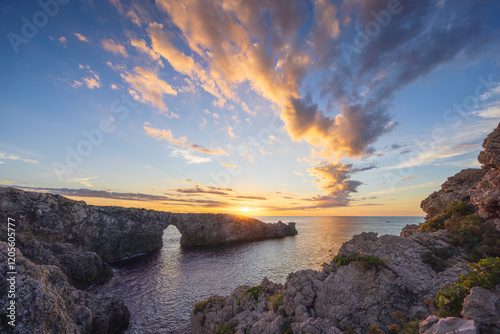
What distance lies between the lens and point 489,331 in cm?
720

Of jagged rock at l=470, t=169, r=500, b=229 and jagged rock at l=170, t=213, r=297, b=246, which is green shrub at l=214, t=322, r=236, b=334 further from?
jagged rock at l=170, t=213, r=297, b=246

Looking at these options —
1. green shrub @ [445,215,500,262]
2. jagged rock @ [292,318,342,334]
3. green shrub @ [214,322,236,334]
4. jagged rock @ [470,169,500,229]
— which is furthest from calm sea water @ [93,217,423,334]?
jagged rock @ [470,169,500,229]

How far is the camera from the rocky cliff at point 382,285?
40.7 ft

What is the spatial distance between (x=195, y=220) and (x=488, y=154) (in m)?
92.5

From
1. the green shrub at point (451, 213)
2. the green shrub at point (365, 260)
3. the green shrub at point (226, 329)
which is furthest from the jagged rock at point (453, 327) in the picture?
the green shrub at point (451, 213)

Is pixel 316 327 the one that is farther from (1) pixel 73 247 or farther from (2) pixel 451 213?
(1) pixel 73 247

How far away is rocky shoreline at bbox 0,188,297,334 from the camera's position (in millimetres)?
16375

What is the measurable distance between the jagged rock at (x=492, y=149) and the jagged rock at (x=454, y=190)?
9072mm

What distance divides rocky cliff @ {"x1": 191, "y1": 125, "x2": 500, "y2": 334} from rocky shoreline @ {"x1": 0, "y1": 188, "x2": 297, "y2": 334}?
1252cm

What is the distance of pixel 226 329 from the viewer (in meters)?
17.7

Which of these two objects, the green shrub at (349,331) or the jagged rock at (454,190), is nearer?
the green shrub at (349,331)

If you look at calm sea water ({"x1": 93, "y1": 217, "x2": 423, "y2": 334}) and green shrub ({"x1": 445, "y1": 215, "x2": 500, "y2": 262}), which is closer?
green shrub ({"x1": 445, "y1": 215, "x2": 500, "y2": 262})

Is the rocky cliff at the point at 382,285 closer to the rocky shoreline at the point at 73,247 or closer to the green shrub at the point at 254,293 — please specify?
the green shrub at the point at 254,293

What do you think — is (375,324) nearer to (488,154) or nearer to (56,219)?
(488,154)
